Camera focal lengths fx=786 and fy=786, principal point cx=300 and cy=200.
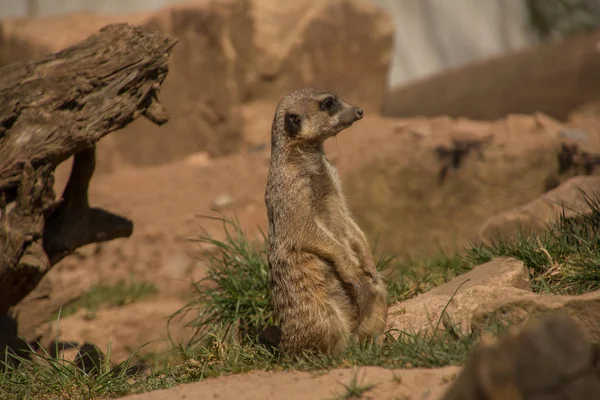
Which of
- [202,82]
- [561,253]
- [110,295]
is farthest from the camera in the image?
[202,82]

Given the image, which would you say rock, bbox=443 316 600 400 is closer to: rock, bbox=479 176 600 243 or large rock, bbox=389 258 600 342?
large rock, bbox=389 258 600 342

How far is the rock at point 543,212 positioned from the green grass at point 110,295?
2949 mm

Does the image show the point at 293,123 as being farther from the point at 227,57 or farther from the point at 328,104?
the point at 227,57

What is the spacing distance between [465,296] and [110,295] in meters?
3.55

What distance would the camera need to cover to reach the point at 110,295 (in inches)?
248

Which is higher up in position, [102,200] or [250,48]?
[250,48]

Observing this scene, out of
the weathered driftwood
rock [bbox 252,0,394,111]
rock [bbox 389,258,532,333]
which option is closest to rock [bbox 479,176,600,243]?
rock [bbox 389,258,532,333]

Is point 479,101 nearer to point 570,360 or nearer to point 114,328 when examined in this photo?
point 114,328

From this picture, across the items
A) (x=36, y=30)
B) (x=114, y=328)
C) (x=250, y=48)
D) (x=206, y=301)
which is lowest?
(x=114, y=328)

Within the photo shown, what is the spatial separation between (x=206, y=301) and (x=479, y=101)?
19.6 ft

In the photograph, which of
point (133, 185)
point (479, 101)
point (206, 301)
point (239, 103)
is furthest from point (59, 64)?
point (479, 101)

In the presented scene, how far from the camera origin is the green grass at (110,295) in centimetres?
609

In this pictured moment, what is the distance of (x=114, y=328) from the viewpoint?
575 centimetres

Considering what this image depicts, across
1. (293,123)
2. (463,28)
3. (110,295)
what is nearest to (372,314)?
(293,123)
